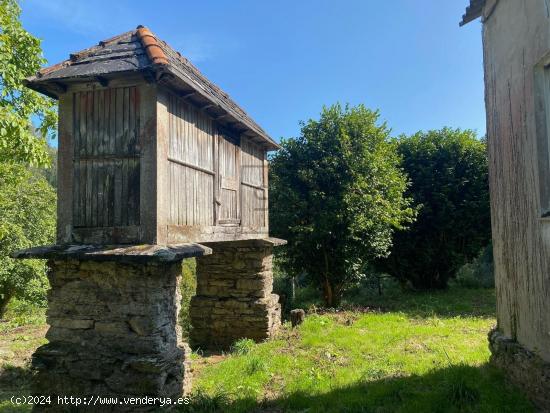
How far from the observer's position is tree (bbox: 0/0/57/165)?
638 centimetres

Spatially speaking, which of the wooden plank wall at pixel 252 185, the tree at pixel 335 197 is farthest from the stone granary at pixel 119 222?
the tree at pixel 335 197

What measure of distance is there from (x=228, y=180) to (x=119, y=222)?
8.36ft

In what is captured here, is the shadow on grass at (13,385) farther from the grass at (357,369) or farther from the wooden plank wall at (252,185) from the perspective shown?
the wooden plank wall at (252,185)

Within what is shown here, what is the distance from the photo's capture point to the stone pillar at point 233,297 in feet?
29.7

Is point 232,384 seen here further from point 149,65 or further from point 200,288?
point 149,65

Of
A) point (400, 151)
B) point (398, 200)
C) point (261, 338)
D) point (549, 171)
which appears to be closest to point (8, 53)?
point (261, 338)

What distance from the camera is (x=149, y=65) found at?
5.15m

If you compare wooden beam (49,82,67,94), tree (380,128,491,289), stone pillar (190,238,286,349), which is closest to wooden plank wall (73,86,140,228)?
wooden beam (49,82,67,94)

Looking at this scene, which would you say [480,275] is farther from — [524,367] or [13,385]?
[13,385]

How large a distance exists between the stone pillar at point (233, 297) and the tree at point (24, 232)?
713 cm

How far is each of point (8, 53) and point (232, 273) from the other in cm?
598

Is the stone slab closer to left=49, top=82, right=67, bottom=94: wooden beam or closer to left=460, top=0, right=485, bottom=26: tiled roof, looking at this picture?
left=49, top=82, right=67, bottom=94: wooden beam

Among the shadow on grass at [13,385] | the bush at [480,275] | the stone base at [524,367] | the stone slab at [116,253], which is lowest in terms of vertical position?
the shadow on grass at [13,385]

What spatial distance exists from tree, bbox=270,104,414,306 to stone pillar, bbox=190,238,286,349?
2.74 m
